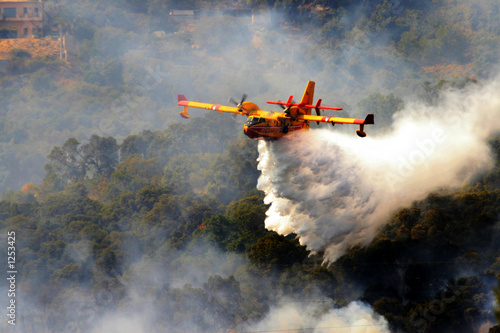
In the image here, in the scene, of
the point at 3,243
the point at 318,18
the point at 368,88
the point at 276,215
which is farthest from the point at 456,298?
the point at 318,18

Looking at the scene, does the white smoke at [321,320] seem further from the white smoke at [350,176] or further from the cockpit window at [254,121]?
the cockpit window at [254,121]

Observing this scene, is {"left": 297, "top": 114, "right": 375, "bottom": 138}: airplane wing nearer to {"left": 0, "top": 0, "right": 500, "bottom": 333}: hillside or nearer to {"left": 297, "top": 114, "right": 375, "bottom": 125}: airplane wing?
{"left": 297, "top": 114, "right": 375, "bottom": 125}: airplane wing

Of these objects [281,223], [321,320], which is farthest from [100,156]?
[321,320]

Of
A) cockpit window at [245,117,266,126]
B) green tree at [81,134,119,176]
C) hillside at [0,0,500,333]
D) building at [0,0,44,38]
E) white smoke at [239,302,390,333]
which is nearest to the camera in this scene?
cockpit window at [245,117,266,126]

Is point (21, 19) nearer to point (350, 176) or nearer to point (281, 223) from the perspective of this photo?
point (281, 223)

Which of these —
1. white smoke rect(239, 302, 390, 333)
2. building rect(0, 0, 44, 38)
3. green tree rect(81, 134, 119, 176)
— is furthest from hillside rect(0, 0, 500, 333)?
building rect(0, 0, 44, 38)
